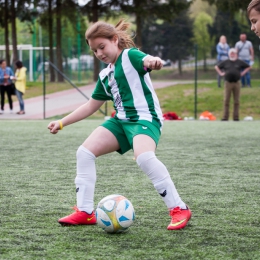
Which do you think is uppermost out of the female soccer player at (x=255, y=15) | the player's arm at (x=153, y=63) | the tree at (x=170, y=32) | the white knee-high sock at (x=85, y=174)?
the tree at (x=170, y=32)

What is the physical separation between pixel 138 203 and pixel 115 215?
112 centimetres

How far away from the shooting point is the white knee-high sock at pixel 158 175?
13.3ft

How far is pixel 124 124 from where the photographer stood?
14.1 feet

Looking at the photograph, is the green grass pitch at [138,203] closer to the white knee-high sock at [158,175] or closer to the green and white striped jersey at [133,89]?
the white knee-high sock at [158,175]

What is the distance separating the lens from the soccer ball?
4.00 m

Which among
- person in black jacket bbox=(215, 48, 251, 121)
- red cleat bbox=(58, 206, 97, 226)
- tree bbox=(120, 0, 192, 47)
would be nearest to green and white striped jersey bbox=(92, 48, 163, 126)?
red cleat bbox=(58, 206, 97, 226)

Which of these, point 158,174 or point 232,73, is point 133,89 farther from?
point 232,73

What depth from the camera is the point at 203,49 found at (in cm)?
2445

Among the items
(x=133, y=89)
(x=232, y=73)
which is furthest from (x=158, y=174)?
(x=232, y=73)

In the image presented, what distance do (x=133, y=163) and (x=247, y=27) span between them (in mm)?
37292

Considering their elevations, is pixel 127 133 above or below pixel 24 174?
above

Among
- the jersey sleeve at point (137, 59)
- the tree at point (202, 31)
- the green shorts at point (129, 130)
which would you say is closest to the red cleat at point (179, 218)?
the green shorts at point (129, 130)

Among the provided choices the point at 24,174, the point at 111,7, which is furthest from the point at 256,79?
the point at 24,174

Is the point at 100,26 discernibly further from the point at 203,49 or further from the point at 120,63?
the point at 203,49
